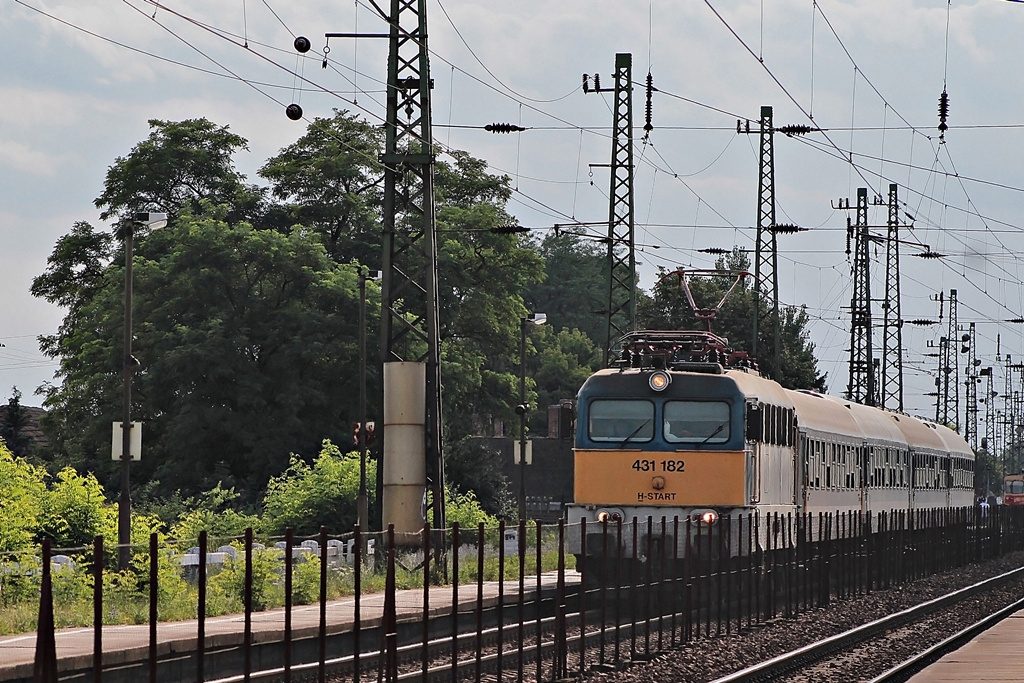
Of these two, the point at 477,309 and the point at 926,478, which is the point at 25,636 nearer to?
the point at 926,478

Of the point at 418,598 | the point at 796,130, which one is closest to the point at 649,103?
the point at 796,130

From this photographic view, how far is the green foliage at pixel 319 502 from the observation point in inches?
1570

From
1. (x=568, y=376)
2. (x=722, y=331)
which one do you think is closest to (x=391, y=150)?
(x=722, y=331)

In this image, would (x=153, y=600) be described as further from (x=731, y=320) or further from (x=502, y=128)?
(x=731, y=320)

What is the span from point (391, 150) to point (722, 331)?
163 ft

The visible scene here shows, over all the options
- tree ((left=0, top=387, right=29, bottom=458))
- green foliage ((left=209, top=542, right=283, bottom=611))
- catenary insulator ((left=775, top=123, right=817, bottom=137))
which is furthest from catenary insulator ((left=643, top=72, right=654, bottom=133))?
tree ((left=0, top=387, right=29, bottom=458))

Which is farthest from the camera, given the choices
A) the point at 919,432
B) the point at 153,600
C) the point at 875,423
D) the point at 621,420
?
the point at 919,432

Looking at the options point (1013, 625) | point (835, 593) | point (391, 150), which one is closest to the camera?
point (1013, 625)

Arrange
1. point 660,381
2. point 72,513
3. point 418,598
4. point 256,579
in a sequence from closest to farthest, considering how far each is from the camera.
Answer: point 256,579, point 418,598, point 660,381, point 72,513

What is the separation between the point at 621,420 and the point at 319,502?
1459 centimetres

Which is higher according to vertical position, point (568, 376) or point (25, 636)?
point (568, 376)

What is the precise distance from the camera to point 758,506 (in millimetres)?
27516

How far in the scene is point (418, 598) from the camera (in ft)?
62.7

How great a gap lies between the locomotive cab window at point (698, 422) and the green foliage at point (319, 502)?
1423cm
